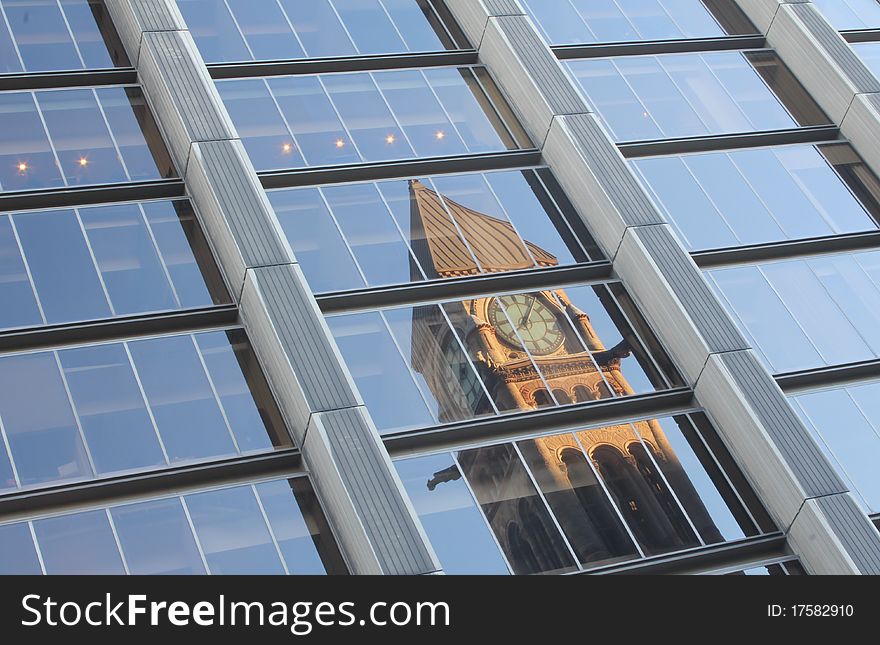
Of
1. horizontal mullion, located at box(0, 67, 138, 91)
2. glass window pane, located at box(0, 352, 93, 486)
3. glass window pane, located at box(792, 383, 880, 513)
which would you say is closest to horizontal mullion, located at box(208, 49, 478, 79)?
horizontal mullion, located at box(0, 67, 138, 91)

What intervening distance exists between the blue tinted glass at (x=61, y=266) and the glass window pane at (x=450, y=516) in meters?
7.30

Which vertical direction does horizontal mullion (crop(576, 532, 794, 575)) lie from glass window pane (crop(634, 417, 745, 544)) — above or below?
below

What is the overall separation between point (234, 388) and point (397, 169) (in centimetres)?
777

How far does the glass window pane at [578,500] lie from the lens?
893 inches

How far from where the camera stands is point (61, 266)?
2441 centimetres

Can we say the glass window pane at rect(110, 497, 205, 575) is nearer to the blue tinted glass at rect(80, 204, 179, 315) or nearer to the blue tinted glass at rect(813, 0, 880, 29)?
the blue tinted glass at rect(80, 204, 179, 315)

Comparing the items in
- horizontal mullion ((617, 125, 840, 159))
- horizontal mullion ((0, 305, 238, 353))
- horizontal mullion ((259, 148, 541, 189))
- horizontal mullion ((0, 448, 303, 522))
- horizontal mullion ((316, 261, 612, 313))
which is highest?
horizontal mullion ((259, 148, 541, 189))

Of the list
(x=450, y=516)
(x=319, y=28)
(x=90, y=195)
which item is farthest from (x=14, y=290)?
(x=319, y=28)

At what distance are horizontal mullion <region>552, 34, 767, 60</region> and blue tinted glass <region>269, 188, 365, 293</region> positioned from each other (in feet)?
30.9

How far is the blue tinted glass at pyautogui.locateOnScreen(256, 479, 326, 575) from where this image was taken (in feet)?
70.0

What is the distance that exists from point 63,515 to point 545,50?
1710 centimetres

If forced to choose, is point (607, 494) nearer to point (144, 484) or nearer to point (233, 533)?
point (233, 533)

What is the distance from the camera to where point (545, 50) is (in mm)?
30422
